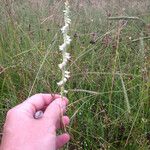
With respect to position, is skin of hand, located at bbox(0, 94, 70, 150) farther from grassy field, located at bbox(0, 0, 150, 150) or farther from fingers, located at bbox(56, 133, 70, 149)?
grassy field, located at bbox(0, 0, 150, 150)

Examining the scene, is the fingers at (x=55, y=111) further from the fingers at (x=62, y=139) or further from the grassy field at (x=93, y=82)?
the grassy field at (x=93, y=82)

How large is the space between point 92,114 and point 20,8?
7.90ft

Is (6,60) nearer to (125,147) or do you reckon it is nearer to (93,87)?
(93,87)

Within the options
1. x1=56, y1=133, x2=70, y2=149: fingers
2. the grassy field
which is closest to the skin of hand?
x1=56, y1=133, x2=70, y2=149: fingers

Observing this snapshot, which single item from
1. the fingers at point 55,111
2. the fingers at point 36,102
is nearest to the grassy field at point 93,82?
the fingers at point 36,102

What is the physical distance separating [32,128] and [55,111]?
91mm

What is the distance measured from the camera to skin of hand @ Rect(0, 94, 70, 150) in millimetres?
1354

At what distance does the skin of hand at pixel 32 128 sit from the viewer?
1.35 m

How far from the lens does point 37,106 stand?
1.49 m

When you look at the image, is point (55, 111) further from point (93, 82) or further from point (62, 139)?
point (93, 82)

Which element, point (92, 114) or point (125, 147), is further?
point (92, 114)

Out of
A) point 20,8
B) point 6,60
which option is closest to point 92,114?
point 6,60

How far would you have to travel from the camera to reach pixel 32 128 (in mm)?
1370

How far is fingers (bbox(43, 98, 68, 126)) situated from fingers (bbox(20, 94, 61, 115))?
0.08 meters
